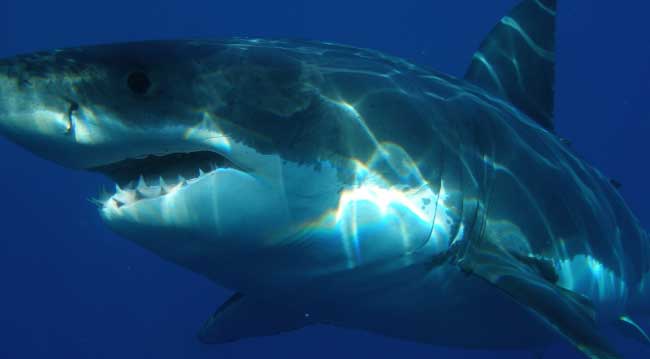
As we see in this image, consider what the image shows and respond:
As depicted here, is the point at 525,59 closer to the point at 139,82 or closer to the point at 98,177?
the point at 139,82

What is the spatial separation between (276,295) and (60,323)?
26635mm

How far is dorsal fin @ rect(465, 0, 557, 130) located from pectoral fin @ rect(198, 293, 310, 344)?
2.68m

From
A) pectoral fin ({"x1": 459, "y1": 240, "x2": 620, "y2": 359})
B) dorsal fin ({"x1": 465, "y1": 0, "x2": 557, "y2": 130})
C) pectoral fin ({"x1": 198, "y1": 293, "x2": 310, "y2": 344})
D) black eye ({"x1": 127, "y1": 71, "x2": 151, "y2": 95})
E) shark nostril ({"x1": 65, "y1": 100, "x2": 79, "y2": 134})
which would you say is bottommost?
pectoral fin ({"x1": 459, "y1": 240, "x2": 620, "y2": 359})

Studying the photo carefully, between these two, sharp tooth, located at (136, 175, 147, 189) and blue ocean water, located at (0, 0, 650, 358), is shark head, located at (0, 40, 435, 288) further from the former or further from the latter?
blue ocean water, located at (0, 0, 650, 358)

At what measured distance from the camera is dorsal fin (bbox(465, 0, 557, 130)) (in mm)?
4715

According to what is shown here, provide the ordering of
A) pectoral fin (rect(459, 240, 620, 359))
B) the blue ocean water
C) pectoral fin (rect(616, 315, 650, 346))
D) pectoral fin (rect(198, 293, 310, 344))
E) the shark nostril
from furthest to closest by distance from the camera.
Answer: the blue ocean water, pectoral fin (rect(616, 315, 650, 346)), pectoral fin (rect(198, 293, 310, 344)), pectoral fin (rect(459, 240, 620, 359)), the shark nostril

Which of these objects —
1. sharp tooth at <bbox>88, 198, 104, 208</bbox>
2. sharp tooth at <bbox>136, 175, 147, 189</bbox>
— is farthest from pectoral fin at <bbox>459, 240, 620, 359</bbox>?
sharp tooth at <bbox>88, 198, 104, 208</bbox>

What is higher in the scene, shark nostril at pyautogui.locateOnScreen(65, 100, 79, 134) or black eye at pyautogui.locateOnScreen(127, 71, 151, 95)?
black eye at pyautogui.locateOnScreen(127, 71, 151, 95)

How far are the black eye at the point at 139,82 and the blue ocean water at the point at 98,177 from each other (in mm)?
10297

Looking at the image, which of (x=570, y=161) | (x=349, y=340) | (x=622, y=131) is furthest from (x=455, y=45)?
(x=570, y=161)

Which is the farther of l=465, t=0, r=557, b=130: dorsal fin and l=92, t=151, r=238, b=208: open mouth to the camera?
l=465, t=0, r=557, b=130: dorsal fin

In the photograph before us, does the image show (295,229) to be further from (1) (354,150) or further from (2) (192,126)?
(2) (192,126)

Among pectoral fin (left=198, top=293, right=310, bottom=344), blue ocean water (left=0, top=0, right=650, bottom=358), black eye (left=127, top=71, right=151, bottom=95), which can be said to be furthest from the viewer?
blue ocean water (left=0, top=0, right=650, bottom=358)

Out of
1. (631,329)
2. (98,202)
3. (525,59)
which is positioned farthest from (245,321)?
(631,329)
